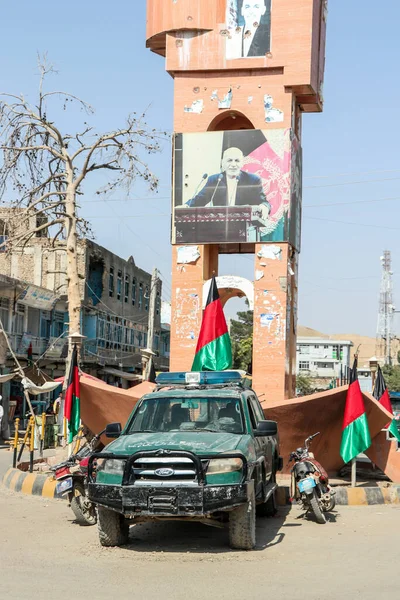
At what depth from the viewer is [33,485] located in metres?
15.1

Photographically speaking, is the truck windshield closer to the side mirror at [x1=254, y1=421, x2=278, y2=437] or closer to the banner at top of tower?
the side mirror at [x1=254, y1=421, x2=278, y2=437]

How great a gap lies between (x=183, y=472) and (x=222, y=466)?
1.41ft

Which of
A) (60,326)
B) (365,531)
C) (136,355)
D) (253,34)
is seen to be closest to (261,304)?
(253,34)

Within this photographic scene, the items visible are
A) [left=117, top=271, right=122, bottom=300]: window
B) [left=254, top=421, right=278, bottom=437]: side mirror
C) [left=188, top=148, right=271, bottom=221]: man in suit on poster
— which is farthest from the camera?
[left=117, top=271, right=122, bottom=300]: window

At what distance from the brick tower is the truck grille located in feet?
30.2

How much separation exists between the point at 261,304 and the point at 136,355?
43.6 metres

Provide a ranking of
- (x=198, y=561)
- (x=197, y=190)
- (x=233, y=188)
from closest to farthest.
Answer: (x=198, y=561) < (x=233, y=188) < (x=197, y=190)

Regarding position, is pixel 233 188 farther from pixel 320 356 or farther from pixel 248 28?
pixel 320 356

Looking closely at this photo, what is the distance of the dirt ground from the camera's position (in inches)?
300

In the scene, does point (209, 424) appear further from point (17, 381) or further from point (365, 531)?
point (17, 381)

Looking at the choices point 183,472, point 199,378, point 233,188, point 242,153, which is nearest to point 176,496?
point 183,472

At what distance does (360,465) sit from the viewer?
770 inches

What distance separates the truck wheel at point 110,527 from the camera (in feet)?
32.1

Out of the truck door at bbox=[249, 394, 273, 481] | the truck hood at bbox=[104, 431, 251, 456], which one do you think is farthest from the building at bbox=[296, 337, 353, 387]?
the truck hood at bbox=[104, 431, 251, 456]
